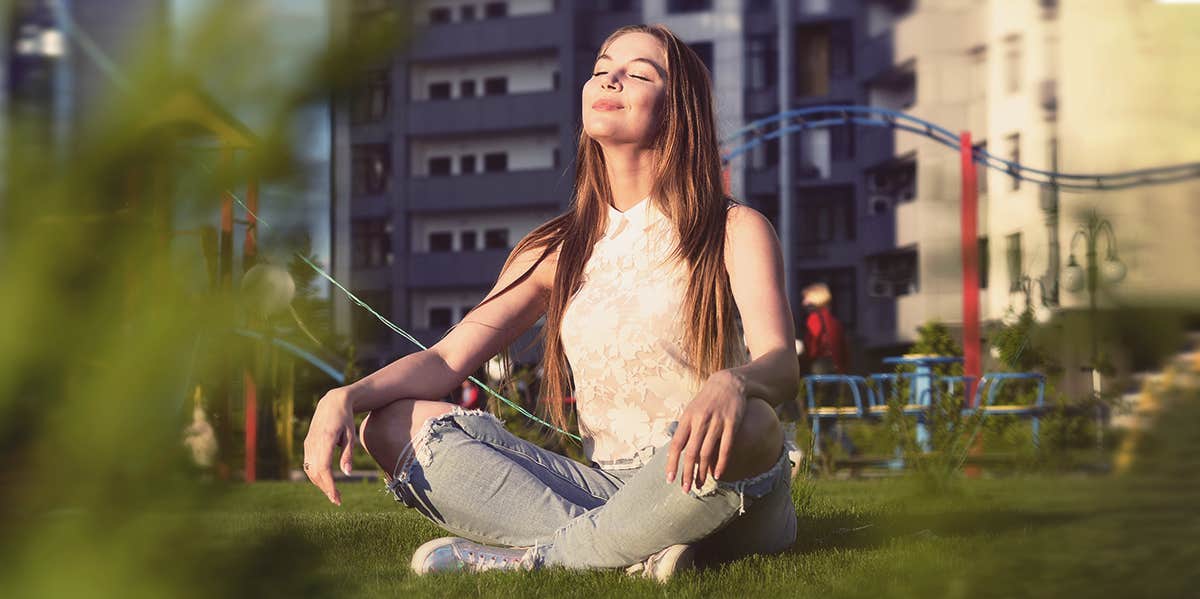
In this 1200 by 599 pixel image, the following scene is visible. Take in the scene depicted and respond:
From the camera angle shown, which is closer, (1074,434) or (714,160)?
(1074,434)

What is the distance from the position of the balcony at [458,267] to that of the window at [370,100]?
Answer: 33.4 meters

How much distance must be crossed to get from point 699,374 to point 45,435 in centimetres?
205

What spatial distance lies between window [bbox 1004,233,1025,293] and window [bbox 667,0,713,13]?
34.6 m

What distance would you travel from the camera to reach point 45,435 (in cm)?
43

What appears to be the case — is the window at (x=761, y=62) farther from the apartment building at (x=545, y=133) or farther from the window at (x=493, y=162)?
the window at (x=493, y=162)

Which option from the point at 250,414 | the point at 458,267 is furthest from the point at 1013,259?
the point at 458,267

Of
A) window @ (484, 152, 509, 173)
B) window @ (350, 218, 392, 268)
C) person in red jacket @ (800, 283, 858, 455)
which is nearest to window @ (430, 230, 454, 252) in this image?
window @ (484, 152, 509, 173)

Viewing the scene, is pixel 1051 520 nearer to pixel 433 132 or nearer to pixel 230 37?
pixel 230 37

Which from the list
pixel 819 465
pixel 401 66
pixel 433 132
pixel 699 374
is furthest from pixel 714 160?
pixel 433 132

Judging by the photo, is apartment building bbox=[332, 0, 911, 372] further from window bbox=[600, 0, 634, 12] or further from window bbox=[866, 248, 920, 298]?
window bbox=[866, 248, 920, 298]

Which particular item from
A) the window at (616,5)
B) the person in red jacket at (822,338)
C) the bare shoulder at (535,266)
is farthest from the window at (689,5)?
the bare shoulder at (535,266)

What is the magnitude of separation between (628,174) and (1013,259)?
2.22 m

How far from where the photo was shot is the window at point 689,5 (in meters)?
34.4

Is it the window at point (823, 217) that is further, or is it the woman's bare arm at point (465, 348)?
the window at point (823, 217)
